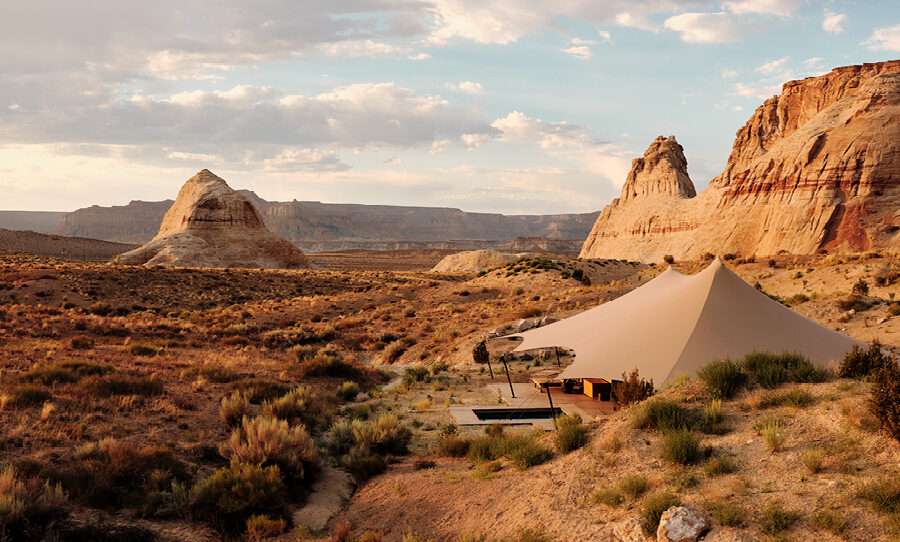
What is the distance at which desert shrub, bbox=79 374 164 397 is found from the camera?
11.9m

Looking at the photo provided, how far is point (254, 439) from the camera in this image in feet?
30.5

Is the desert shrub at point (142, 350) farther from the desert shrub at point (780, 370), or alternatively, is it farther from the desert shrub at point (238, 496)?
the desert shrub at point (780, 370)

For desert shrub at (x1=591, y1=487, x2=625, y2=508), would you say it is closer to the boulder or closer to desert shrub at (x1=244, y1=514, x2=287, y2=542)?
the boulder

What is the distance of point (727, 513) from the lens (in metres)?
5.99

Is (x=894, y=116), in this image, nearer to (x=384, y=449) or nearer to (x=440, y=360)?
(x=440, y=360)

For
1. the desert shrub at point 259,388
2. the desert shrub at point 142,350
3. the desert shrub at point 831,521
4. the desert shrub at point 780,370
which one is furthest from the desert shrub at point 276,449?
the desert shrub at point 142,350

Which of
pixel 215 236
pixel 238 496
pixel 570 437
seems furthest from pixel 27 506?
pixel 215 236

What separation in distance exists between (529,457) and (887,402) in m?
4.78

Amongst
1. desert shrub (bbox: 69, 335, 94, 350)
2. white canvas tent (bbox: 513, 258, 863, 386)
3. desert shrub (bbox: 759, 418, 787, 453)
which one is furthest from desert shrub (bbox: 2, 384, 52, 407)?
desert shrub (bbox: 759, 418, 787, 453)

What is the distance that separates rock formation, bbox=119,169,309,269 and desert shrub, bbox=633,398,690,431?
68.2 metres

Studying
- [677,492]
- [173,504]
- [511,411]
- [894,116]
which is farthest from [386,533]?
[894,116]

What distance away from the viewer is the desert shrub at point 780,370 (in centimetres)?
898

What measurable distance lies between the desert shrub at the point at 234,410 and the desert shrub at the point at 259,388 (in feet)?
2.70

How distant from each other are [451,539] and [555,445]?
106 inches
